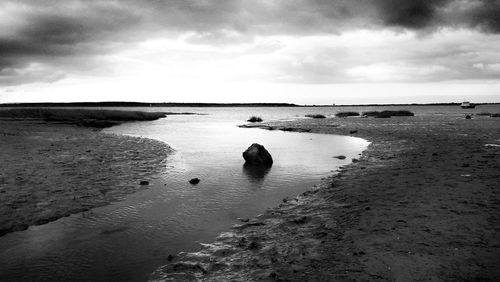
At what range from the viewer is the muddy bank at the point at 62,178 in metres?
10.7

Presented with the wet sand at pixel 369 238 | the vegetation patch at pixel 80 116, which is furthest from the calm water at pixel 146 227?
the vegetation patch at pixel 80 116

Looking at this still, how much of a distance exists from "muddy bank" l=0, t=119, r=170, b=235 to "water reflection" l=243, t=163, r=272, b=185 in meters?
4.89

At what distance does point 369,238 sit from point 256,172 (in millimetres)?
10079

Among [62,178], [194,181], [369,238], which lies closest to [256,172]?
[194,181]

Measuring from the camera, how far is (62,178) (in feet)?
48.6

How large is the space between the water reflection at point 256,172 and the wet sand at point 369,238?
3.21 meters

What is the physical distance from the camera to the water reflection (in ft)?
51.9

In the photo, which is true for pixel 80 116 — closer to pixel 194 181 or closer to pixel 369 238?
pixel 194 181

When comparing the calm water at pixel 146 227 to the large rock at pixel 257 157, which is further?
the large rock at pixel 257 157

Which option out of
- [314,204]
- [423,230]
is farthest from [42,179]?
[423,230]

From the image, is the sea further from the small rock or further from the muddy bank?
the muddy bank

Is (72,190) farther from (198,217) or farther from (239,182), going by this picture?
(239,182)

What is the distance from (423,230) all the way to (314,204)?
3786mm

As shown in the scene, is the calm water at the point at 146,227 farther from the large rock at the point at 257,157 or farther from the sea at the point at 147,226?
the large rock at the point at 257,157
